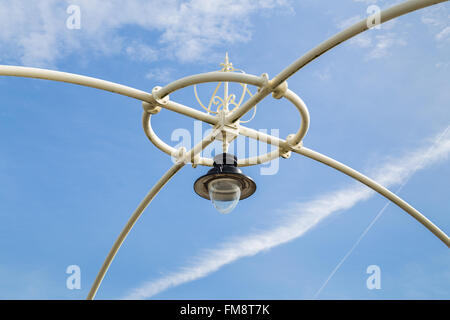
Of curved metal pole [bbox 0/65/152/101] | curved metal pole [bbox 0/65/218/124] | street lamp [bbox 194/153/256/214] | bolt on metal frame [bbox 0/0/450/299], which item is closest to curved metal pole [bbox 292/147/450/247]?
bolt on metal frame [bbox 0/0/450/299]

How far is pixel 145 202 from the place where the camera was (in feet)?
33.6

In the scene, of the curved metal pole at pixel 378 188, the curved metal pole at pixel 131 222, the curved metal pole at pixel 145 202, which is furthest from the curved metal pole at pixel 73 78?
the curved metal pole at pixel 378 188

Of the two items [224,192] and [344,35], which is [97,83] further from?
[344,35]

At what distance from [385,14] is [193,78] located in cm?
288

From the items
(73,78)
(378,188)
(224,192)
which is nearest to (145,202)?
(224,192)

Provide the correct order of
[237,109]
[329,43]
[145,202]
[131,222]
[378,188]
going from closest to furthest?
[329,43] < [237,109] < [378,188] < [145,202] < [131,222]

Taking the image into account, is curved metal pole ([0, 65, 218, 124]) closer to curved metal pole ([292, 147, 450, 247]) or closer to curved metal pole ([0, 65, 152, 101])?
curved metal pole ([0, 65, 152, 101])

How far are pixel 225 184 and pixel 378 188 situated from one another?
10.9 ft

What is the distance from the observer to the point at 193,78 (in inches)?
308

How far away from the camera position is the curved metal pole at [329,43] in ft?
19.4

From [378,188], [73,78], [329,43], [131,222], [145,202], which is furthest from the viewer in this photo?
[131,222]

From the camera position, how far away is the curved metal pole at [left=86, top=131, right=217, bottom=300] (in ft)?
29.9

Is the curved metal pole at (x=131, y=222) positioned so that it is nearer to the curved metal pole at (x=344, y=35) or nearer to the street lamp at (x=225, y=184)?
the street lamp at (x=225, y=184)
